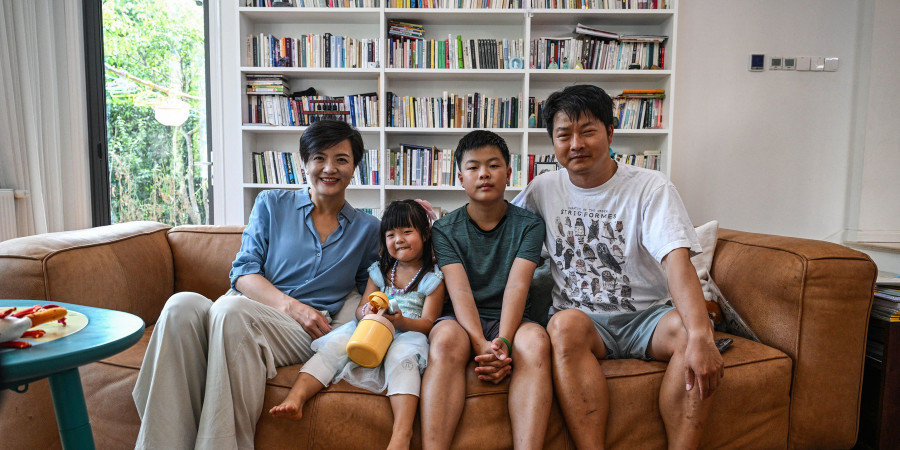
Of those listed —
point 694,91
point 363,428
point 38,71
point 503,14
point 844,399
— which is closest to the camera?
point 363,428

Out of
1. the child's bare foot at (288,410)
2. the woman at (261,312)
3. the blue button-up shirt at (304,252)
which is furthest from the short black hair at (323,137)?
the child's bare foot at (288,410)

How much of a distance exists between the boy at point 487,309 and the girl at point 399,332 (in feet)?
0.14

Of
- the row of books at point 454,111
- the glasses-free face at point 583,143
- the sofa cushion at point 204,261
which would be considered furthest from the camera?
the row of books at point 454,111

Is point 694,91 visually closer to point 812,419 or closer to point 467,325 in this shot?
point 812,419

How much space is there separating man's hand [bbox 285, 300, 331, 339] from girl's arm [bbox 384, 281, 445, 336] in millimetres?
222

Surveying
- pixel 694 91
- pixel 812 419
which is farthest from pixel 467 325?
pixel 694 91

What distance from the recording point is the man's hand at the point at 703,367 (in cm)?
114

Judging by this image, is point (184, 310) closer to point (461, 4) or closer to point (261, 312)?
point (261, 312)

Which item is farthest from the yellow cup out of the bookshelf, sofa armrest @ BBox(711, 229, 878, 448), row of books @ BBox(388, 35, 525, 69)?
row of books @ BBox(388, 35, 525, 69)

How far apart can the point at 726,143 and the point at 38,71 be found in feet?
13.1

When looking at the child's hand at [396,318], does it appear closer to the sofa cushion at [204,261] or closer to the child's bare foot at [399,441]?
the child's bare foot at [399,441]

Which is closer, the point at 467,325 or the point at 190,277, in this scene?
the point at 467,325

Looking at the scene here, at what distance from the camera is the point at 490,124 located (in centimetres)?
306

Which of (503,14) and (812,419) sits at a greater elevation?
(503,14)
